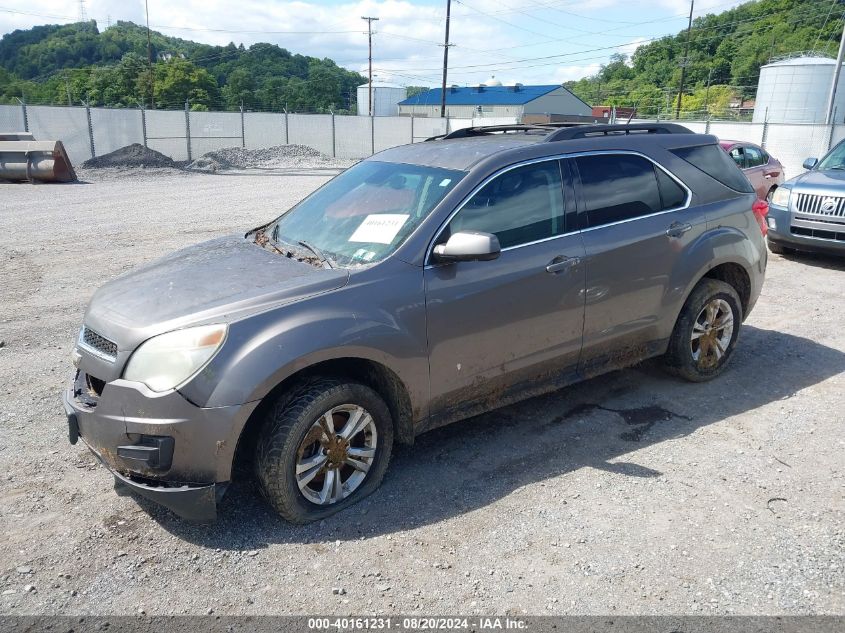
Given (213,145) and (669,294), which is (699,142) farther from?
(213,145)

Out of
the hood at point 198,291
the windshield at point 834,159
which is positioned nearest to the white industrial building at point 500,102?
the windshield at point 834,159

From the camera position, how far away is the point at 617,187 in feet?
15.1

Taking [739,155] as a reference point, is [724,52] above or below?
above

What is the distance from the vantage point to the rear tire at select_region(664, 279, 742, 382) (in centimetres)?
506

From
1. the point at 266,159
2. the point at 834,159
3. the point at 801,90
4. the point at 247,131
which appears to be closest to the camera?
the point at 834,159

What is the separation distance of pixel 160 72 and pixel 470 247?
77345mm

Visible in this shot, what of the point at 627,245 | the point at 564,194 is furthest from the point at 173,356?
the point at 627,245

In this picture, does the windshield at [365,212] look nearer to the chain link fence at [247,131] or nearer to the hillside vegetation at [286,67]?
the chain link fence at [247,131]

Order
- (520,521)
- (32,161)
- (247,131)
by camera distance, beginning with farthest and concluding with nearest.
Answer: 1. (247,131)
2. (32,161)
3. (520,521)

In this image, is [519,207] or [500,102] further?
[500,102]

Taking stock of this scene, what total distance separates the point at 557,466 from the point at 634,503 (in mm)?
535

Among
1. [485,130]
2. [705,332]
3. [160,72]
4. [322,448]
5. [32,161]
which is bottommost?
[322,448]

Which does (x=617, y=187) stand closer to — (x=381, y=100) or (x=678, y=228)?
(x=678, y=228)

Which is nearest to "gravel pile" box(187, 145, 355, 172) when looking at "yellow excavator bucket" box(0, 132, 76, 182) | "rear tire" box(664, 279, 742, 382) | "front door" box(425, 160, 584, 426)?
"yellow excavator bucket" box(0, 132, 76, 182)
